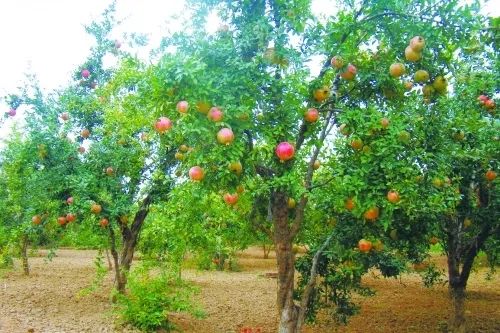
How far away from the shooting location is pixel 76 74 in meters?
8.70

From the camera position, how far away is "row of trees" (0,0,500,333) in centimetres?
404

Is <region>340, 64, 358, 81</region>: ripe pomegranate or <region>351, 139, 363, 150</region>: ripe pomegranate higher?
<region>340, 64, 358, 81</region>: ripe pomegranate

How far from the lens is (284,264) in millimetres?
5125

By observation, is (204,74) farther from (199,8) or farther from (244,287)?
(244,287)

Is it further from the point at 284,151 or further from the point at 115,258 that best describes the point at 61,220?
the point at 284,151

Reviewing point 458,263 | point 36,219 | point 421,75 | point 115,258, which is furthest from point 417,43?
point 115,258

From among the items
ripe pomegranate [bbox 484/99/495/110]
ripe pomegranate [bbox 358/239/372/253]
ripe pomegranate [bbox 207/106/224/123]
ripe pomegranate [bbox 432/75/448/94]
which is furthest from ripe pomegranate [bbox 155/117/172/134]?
ripe pomegranate [bbox 484/99/495/110]

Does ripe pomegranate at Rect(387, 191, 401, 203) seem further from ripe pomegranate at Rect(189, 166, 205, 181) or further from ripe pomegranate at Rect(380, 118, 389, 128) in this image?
ripe pomegranate at Rect(189, 166, 205, 181)

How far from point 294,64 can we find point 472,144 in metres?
2.66

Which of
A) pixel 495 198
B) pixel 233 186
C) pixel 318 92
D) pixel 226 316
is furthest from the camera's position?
pixel 226 316

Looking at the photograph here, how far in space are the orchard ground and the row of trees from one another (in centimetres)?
178

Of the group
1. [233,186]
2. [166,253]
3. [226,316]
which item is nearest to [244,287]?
[226,316]

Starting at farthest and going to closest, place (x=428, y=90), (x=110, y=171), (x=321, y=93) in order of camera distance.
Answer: (x=110, y=171)
(x=428, y=90)
(x=321, y=93)

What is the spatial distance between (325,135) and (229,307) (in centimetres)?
605
